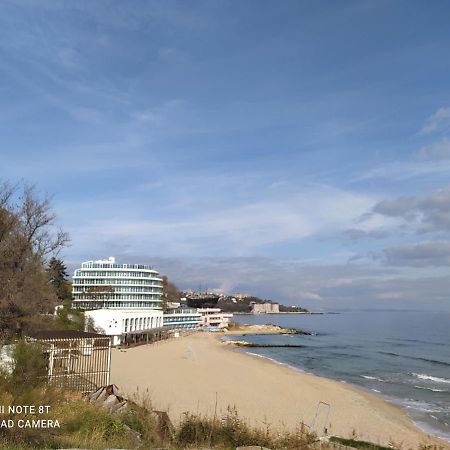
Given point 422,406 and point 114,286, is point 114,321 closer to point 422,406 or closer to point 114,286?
point 114,286

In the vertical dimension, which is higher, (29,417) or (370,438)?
(29,417)

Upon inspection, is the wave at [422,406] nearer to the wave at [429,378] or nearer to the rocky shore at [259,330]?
the wave at [429,378]

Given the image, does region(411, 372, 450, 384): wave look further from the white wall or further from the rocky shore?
the rocky shore

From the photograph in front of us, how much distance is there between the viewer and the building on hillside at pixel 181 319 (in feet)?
324

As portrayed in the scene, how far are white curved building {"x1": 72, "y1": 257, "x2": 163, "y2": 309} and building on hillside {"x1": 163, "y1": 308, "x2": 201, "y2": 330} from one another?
265 inches

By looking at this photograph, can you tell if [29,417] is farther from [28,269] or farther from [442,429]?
[442,429]

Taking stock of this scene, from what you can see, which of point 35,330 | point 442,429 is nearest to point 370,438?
point 442,429

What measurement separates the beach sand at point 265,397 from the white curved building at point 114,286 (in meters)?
55.7

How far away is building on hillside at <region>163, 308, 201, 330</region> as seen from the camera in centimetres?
9875

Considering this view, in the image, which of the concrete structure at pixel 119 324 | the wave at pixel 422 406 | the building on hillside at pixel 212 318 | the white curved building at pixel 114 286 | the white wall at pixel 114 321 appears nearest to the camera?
the wave at pixel 422 406

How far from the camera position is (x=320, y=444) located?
1145cm

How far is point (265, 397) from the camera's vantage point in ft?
92.9

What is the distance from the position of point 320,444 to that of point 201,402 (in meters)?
14.9

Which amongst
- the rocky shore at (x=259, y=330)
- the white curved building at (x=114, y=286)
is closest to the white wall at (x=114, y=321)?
the white curved building at (x=114, y=286)
